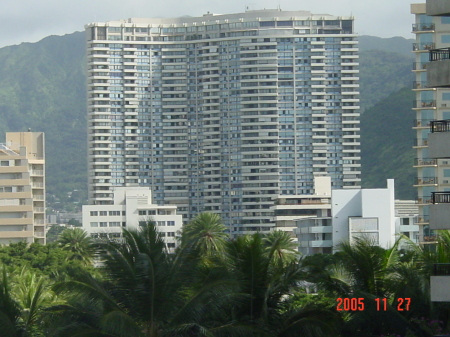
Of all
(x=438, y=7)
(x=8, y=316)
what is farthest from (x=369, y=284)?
(x=8, y=316)

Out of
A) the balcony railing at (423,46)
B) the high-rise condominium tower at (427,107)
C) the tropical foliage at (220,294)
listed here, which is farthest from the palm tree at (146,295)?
the balcony railing at (423,46)

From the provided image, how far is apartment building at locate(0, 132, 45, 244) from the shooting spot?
14612cm

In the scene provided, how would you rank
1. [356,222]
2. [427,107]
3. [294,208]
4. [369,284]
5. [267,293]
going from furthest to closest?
[294,208]
[356,222]
[427,107]
[369,284]
[267,293]

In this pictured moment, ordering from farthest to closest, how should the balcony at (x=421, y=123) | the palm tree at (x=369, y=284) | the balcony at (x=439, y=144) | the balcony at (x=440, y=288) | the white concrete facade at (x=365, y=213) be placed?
the white concrete facade at (x=365, y=213) < the balcony at (x=421, y=123) < the palm tree at (x=369, y=284) < the balcony at (x=439, y=144) < the balcony at (x=440, y=288)

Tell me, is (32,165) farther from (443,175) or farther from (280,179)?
(443,175)

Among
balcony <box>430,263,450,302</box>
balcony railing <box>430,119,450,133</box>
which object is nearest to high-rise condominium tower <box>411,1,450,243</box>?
balcony railing <box>430,119,450,133</box>

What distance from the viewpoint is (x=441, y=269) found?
34.1 metres

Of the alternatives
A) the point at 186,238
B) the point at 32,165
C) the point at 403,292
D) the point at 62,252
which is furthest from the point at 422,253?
the point at 32,165

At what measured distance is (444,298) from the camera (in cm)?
3272

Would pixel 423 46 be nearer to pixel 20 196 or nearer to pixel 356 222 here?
pixel 356 222

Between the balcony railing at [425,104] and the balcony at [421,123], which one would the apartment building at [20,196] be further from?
the balcony railing at [425,104]

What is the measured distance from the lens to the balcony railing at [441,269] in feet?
111

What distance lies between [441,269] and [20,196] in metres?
119

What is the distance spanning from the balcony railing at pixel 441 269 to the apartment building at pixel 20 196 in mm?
112371
